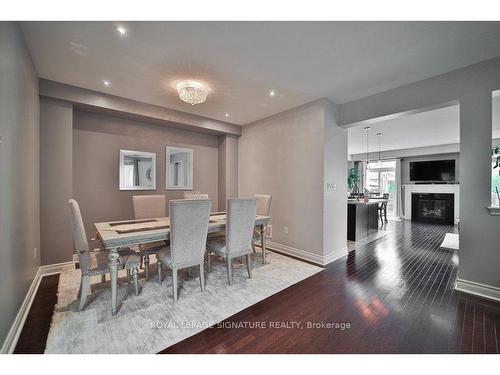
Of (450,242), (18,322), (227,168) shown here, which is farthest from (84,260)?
(450,242)

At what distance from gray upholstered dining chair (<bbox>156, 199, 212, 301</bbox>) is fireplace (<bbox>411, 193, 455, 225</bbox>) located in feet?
27.5

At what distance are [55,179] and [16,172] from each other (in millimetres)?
1285

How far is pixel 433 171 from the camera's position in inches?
286

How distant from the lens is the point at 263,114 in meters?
4.07

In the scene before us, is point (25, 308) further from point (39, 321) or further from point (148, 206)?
point (148, 206)

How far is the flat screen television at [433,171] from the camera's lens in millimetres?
6980

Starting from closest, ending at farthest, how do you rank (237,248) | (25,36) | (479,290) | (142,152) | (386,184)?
(25,36) → (479,290) → (237,248) → (142,152) → (386,184)

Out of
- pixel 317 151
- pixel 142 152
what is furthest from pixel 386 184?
pixel 142 152

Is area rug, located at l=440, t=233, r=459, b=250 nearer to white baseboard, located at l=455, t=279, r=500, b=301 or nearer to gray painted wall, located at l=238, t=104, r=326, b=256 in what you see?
white baseboard, located at l=455, t=279, r=500, b=301

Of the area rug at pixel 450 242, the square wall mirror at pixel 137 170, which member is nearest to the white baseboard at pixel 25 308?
the square wall mirror at pixel 137 170

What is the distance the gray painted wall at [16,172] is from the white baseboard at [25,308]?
0.22 ft

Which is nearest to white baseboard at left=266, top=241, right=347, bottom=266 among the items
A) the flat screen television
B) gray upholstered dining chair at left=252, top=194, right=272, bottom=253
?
gray upholstered dining chair at left=252, top=194, right=272, bottom=253

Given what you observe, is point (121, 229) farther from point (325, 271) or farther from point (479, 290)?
point (479, 290)
